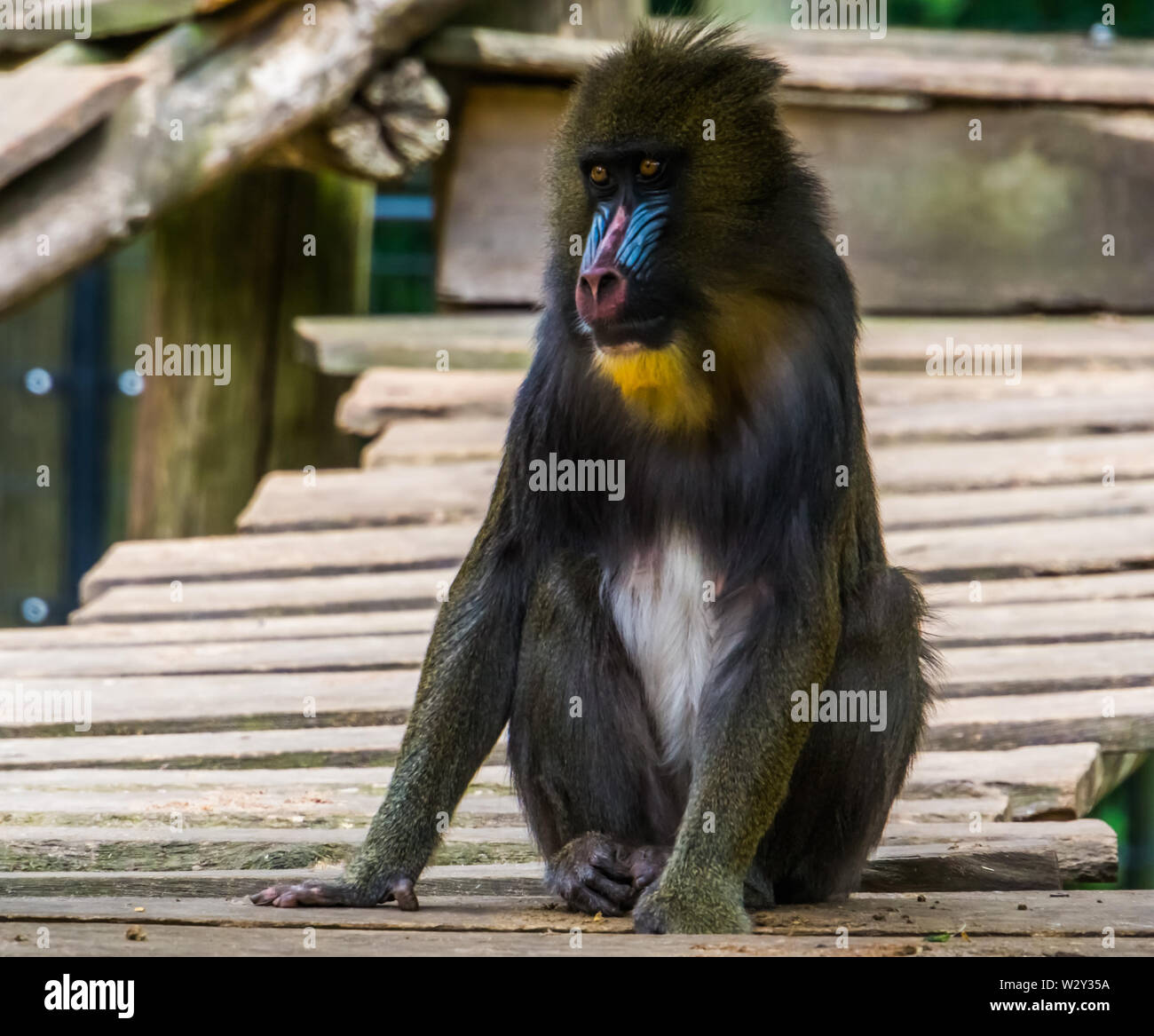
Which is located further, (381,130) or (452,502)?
(381,130)

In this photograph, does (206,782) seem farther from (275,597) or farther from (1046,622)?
(1046,622)

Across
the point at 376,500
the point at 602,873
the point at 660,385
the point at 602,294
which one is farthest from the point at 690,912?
the point at 376,500

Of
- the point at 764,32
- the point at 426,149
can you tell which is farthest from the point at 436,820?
the point at 764,32

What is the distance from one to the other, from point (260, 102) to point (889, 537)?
2.79 m

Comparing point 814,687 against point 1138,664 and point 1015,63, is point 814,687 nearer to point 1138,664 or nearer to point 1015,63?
point 1138,664

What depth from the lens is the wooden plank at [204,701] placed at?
4301 millimetres

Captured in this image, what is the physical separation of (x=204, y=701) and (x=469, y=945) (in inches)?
76.7

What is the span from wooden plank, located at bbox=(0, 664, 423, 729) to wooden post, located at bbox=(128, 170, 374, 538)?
3.54 m

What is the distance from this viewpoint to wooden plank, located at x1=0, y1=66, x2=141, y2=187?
584cm

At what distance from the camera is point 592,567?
11.1 ft

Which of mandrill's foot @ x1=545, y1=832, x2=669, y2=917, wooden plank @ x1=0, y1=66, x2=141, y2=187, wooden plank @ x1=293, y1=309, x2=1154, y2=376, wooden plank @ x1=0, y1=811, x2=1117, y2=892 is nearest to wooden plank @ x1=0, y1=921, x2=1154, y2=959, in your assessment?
mandrill's foot @ x1=545, y1=832, x2=669, y2=917

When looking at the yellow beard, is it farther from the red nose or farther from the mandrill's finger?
the mandrill's finger

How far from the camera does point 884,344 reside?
7336 millimetres

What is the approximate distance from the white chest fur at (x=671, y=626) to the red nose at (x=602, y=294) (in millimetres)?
489
